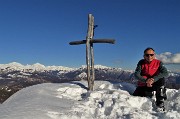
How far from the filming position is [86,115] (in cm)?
838

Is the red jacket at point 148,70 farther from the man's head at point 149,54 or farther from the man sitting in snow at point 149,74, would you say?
the man's head at point 149,54

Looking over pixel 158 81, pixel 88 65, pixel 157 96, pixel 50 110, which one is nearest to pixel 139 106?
pixel 157 96

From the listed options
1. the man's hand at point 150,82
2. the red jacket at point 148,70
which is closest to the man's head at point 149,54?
the red jacket at point 148,70

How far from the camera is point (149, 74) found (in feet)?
35.0

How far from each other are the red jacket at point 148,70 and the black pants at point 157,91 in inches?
10.2

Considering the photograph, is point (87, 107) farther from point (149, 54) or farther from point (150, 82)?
point (149, 54)

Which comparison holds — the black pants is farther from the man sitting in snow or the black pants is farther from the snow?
the snow

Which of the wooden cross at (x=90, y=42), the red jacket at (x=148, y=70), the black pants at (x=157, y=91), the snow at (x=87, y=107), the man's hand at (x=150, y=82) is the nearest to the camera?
the snow at (x=87, y=107)

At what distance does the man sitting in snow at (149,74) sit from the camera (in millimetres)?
10055

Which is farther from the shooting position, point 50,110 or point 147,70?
point 147,70

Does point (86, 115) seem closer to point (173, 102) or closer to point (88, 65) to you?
point (173, 102)

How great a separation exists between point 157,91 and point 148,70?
1.36 metres

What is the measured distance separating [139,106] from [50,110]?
2.80 m

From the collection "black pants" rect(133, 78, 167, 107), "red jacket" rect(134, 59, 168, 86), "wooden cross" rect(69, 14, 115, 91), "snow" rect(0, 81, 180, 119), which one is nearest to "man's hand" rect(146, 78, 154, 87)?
"black pants" rect(133, 78, 167, 107)
